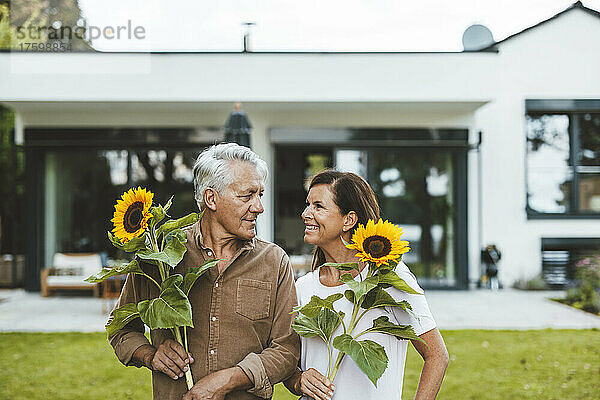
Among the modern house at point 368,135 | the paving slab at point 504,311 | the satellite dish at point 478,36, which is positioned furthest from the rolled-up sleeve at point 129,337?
the satellite dish at point 478,36

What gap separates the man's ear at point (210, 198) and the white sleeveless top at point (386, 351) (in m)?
0.48

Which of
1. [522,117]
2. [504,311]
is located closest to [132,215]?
[504,311]

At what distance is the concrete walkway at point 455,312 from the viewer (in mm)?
7844

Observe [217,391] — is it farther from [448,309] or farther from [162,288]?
[448,309]

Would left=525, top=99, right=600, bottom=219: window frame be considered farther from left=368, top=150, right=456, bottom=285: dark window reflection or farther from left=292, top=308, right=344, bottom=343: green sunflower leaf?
left=292, top=308, right=344, bottom=343: green sunflower leaf

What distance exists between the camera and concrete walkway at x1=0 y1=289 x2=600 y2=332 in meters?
7.84

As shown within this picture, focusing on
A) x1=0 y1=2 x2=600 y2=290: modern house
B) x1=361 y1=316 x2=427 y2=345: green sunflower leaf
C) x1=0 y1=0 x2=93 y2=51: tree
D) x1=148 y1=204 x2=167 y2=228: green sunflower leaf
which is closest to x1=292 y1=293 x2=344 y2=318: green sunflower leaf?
x1=361 y1=316 x2=427 y2=345: green sunflower leaf

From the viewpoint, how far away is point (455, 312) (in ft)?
28.7

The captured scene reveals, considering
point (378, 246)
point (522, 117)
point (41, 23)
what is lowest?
point (378, 246)

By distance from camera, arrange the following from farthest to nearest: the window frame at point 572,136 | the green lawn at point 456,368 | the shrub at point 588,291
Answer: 1. the window frame at point 572,136
2. the shrub at point 588,291
3. the green lawn at point 456,368

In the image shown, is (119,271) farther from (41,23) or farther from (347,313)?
(41,23)

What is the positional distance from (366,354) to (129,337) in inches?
30.4

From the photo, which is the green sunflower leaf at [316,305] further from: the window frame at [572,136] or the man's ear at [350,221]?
the window frame at [572,136]

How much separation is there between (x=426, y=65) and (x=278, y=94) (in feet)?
7.89
